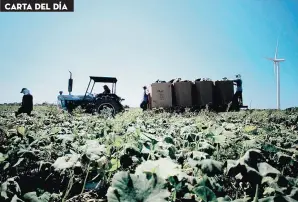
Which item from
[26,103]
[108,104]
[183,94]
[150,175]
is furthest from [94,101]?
[150,175]

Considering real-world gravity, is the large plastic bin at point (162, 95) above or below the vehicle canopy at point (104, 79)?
below

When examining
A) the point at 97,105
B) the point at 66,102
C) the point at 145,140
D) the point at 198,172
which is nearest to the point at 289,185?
the point at 198,172

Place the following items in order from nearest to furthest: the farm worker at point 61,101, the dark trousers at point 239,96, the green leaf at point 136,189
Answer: the green leaf at point 136,189
the farm worker at point 61,101
the dark trousers at point 239,96

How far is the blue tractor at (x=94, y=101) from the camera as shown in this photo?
1167 cm

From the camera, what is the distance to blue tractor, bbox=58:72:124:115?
11672mm

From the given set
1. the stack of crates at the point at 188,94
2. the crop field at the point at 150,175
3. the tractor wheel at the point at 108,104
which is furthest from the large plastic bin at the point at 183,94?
the crop field at the point at 150,175

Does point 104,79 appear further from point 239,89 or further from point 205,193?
point 205,193

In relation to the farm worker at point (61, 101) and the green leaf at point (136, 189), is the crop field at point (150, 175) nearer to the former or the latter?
the green leaf at point (136, 189)

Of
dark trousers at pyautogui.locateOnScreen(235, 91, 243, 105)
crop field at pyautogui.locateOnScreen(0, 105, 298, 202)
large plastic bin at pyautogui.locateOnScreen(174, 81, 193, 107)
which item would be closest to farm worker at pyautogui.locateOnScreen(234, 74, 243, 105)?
dark trousers at pyautogui.locateOnScreen(235, 91, 243, 105)

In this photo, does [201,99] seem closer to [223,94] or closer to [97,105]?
[223,94]

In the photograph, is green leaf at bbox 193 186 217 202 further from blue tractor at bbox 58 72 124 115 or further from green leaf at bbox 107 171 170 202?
blue tractor at bbox 58 72 124 115

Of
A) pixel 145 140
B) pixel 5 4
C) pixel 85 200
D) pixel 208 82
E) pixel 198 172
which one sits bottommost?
pixel 85 200

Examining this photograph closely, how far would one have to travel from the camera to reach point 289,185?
148 centimetres

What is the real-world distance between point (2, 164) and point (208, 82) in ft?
45.9
